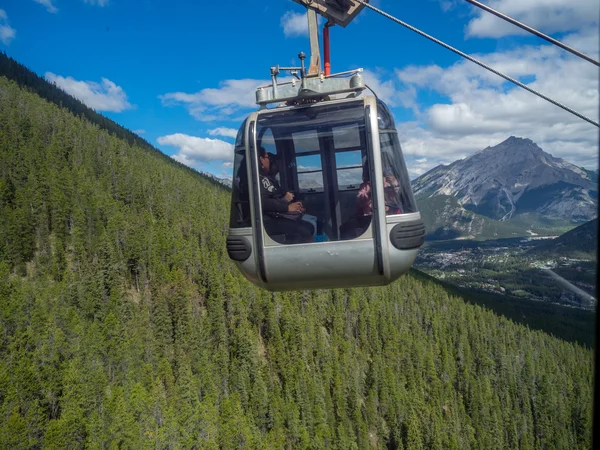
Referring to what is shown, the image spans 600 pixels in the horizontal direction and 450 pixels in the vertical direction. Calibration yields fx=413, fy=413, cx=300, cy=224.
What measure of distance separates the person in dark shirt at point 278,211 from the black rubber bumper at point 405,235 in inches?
52.7

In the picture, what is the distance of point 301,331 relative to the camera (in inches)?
3041

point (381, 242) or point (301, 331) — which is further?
point (301, 331)

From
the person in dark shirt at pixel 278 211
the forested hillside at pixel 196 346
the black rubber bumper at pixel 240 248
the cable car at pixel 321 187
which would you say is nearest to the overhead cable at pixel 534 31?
the cable car at pixel 321 187

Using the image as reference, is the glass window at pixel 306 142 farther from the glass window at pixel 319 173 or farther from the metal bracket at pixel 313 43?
the metal bracket at pixel 313 43

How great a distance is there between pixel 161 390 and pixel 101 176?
2366 inches

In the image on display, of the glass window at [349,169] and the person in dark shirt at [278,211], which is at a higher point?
the glass window at [349,169]

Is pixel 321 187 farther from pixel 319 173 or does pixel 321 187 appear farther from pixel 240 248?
pixel 240 248

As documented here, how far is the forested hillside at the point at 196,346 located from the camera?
1945 inches

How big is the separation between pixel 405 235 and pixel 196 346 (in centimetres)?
6541

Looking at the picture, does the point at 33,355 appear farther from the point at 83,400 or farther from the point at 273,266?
the point at 273,266

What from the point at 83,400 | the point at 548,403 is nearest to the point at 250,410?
the point at 83,400

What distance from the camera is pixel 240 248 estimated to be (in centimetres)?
717

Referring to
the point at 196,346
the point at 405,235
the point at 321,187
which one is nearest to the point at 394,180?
the point at 405,235

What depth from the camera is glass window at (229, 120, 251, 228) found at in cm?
723
